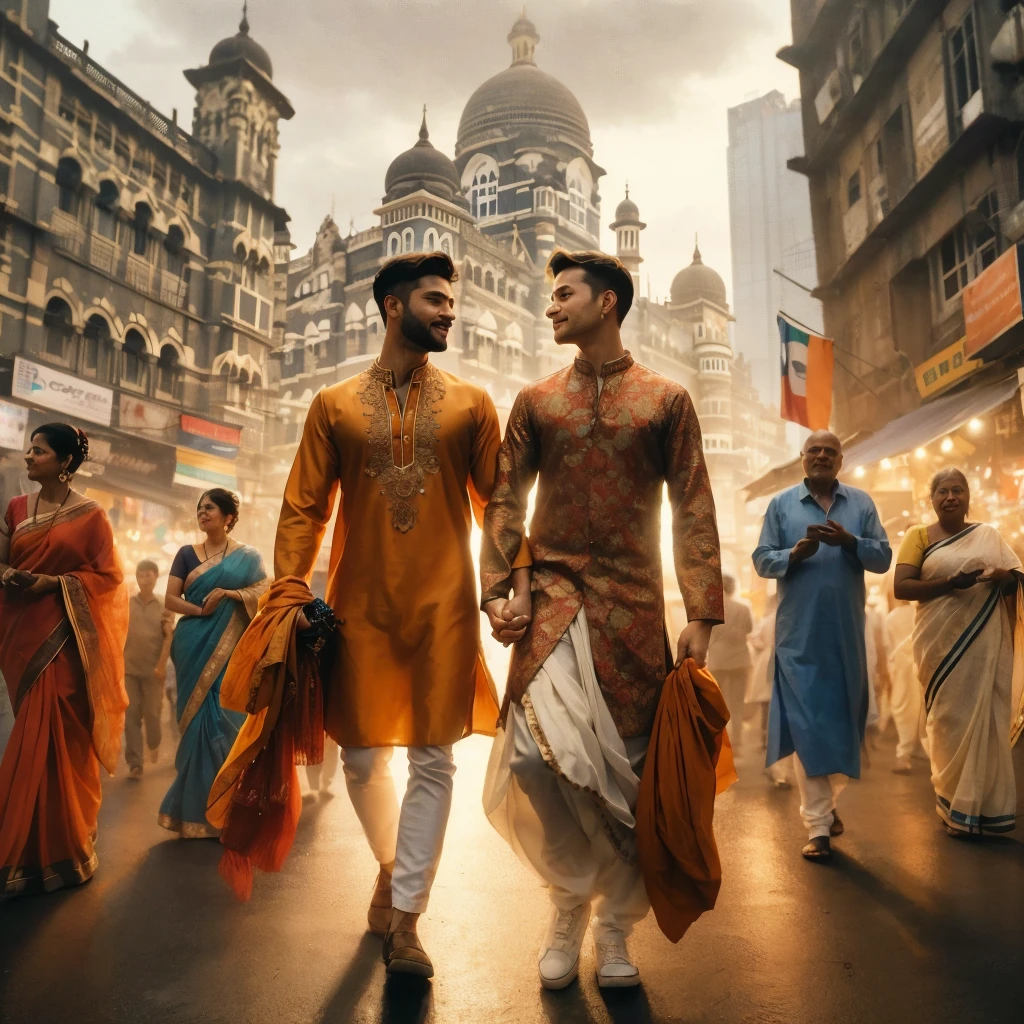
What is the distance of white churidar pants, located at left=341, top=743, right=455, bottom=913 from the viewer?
2.60m

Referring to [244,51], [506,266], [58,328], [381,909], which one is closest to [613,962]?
[381,909]

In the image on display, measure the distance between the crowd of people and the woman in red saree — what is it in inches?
0.4

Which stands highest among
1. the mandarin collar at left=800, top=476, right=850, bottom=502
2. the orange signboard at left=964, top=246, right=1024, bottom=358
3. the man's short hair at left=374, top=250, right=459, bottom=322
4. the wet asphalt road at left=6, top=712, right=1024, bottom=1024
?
the orange signboard at left=964, top=246, right=1024, bottom=358

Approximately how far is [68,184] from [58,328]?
341 cm

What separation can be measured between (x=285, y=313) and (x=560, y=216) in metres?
15.6

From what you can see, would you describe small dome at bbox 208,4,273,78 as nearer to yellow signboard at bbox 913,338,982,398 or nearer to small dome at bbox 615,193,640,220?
yellow signboard at bbox 913,338,982,398

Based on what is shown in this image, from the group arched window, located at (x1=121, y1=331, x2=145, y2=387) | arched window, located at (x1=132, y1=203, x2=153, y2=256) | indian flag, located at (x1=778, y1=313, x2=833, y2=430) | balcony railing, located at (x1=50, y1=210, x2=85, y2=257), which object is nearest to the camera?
indian flag, located at (x1=778, y1=313, x2=833, y2=430)

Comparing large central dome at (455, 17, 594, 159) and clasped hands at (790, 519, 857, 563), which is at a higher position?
large central dome at (455, 17, 594, 159)

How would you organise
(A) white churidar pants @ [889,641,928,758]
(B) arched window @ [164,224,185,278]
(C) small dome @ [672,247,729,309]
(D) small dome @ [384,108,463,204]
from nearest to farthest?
1. (A) white churidar pants @ [889,641,928,758]
2. (B) arched window @ [164,224,185,278]
3. (D) small dome @ [384,108,463,204]
4. (C) small dome @ [672,247,729,309]

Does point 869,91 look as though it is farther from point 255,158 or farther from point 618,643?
point 255,158

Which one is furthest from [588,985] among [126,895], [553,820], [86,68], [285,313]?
[285,313]

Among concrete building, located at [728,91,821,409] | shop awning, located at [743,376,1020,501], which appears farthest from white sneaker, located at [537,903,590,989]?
concrete building, located at [728,91,821,409]

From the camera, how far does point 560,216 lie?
4772 cm

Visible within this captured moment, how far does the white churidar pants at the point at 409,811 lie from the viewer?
2.60 m
